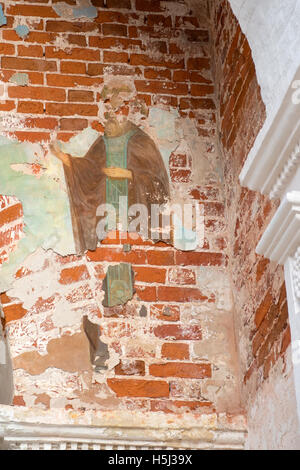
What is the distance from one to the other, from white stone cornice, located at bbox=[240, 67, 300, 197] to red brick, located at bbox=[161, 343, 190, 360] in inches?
53.0

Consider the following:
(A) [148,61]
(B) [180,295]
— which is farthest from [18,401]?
(A) [148,61]

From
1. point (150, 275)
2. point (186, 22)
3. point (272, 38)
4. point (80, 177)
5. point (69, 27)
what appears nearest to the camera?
point (272, 38)

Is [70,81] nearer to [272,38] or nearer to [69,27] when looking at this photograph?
[69,27]

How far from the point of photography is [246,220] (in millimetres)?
4078

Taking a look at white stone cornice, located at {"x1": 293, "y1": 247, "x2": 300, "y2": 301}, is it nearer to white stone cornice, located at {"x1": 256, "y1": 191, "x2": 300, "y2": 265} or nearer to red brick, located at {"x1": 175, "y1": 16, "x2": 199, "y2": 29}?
white stone cornice, located at {"x1": 256, "y1": 191, "x2": 300, "y2": 265}

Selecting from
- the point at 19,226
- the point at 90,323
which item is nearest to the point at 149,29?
the point at 19,226

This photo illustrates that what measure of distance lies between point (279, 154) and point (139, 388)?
1593mm

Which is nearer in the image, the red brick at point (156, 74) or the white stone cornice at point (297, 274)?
the white stone cornice at point (297, 274)

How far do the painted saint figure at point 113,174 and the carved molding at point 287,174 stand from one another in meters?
1.58

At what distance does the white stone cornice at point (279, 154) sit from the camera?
262cm

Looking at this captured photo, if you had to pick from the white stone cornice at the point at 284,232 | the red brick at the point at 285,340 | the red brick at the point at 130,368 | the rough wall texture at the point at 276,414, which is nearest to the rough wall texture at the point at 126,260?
the red brick at the point at 130,368

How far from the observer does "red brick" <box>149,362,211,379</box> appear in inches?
159

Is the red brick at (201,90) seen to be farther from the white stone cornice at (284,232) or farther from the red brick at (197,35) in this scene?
the white stone cornice at (284,232)

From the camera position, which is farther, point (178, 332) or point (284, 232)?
point (178, 332)
